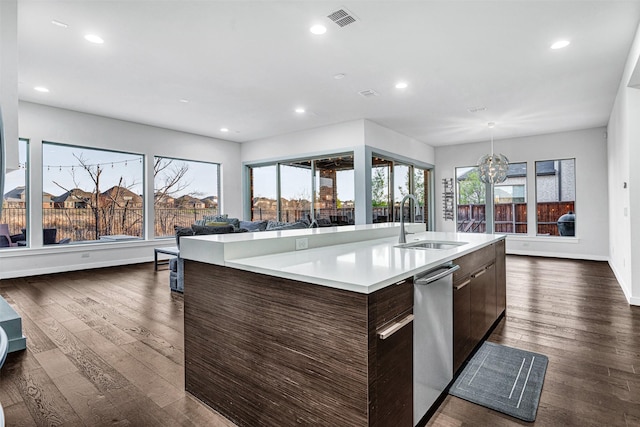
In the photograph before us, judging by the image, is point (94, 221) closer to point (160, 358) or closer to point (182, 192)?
point (182, 192)

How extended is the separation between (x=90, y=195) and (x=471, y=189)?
864 centimetres

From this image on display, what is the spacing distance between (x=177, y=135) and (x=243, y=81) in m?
3.63

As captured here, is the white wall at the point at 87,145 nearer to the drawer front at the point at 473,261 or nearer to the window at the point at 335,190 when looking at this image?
the window at the point at 335,190

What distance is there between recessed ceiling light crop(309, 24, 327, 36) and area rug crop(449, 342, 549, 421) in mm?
3152

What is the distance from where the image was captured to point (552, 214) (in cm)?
771

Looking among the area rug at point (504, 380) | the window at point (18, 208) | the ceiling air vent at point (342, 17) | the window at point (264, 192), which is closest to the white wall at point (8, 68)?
the ceiling air vent at point (342, 17)

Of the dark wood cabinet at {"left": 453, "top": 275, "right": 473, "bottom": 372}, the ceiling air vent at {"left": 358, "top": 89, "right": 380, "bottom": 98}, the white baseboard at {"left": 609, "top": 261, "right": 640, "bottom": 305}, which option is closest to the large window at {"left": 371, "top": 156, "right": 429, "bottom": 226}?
the ceiling air vent at {"left": 358, "top": 89, "right": 380, "bottom": 98}

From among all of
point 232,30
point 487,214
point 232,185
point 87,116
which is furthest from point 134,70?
point 487,214

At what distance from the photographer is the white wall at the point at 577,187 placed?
7.02 meters

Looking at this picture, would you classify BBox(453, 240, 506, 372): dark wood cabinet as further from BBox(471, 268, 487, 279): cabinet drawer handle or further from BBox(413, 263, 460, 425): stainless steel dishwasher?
BBox(413, 263, 460, 425): stainless steel dishwasher

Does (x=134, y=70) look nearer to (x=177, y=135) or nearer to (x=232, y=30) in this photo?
(x=232, y=30)

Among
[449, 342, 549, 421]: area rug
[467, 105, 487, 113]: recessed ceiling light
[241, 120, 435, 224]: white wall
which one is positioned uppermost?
[467, 105, 487, 113]: recessed ceiling light

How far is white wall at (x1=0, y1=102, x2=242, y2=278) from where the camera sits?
219 inches

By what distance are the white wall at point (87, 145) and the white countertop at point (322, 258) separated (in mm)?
5380
